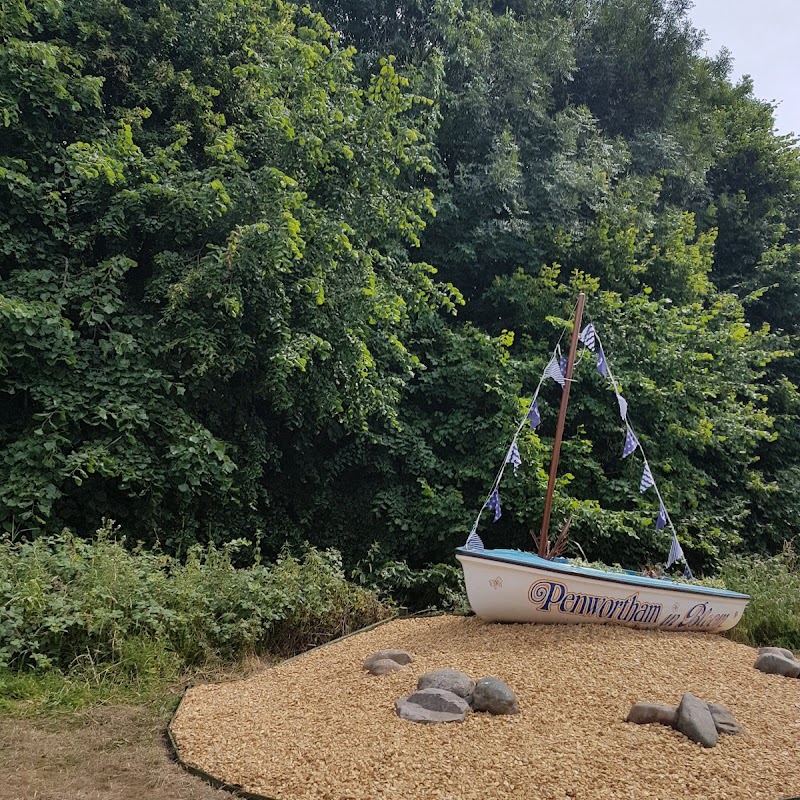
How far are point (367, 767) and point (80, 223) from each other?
707 cm

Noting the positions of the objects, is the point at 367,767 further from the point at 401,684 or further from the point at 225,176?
the point at 225,176

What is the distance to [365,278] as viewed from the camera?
29.2ft

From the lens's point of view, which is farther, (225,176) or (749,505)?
(749,505)

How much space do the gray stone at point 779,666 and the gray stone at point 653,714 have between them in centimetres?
182

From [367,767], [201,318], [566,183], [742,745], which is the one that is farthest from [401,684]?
[566,183]

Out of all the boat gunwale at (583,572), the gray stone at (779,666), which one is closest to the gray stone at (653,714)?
the boat gunwale at (583,572)

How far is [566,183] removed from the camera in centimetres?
1158

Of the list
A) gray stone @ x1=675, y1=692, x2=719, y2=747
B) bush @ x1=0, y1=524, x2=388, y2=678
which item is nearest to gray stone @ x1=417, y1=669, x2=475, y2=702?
gray stone @ x1=675, y1=692, x2=719, y2=747

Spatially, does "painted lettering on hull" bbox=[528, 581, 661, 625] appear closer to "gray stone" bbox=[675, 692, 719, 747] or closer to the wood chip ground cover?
the wood chip ground cover

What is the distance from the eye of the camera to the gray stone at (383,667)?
5.11 m

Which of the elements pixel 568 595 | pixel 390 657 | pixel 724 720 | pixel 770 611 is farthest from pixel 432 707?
pixel 770 611

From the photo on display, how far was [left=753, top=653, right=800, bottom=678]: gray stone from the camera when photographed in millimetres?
5422

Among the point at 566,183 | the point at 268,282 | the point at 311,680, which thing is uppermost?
the point at 566,183

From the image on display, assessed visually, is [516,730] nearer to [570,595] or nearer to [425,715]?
[425,715]
